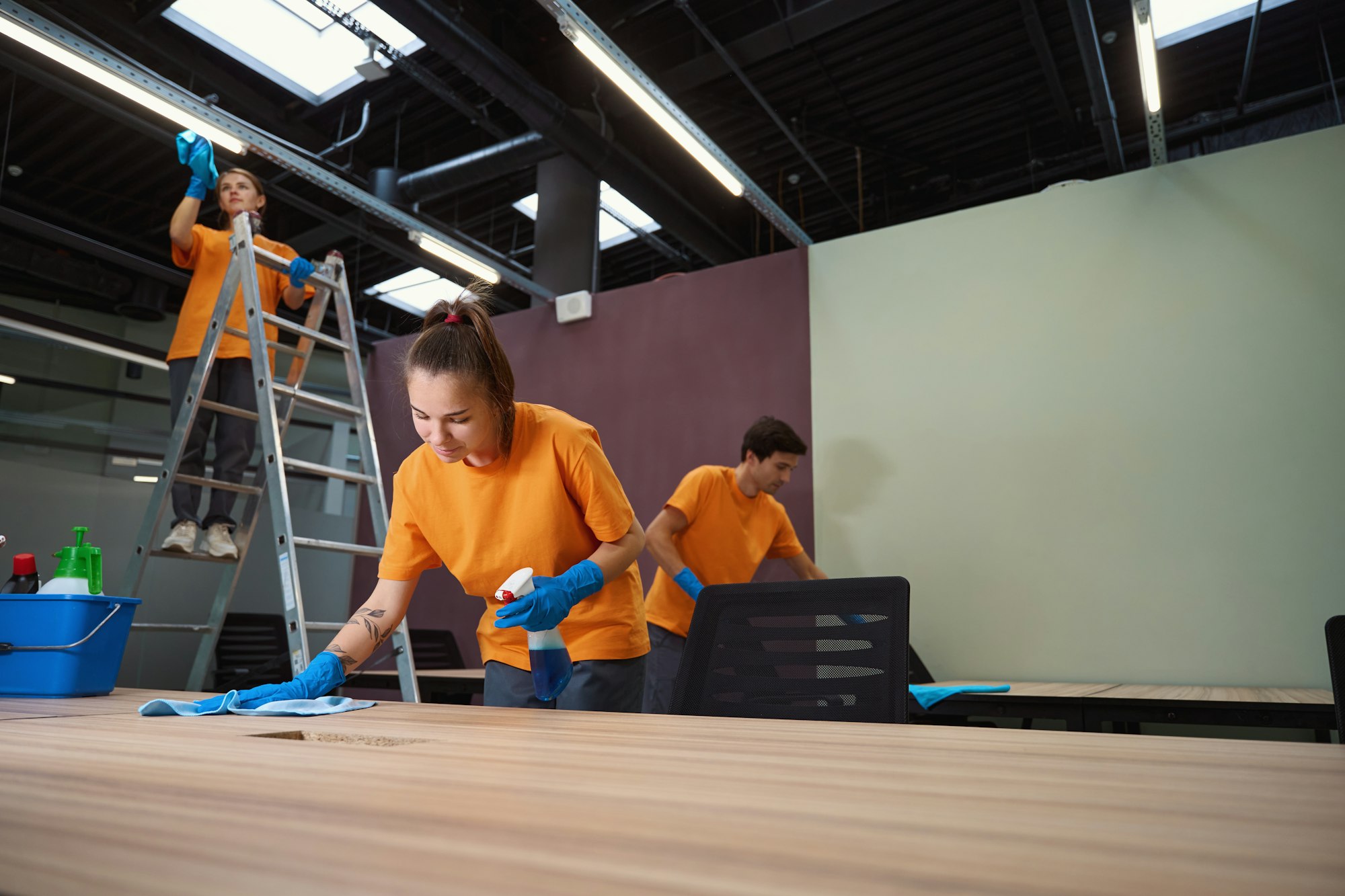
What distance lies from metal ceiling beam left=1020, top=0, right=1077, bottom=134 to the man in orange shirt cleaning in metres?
2.64

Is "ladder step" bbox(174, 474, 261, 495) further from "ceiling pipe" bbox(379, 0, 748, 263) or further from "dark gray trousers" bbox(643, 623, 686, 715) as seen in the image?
"ceiling pipe" bbox(379, 0, 748, 263)

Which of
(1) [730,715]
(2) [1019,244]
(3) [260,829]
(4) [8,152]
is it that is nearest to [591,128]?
(2) [1019,244]

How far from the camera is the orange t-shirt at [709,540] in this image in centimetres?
294

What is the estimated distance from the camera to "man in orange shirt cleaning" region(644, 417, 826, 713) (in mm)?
2844

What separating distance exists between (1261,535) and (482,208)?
5.25 metres

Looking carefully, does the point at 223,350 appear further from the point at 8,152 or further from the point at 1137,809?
the point at 8,152

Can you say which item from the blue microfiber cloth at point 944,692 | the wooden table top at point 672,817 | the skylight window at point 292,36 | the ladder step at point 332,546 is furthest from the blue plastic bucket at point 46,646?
the skylight window at point 292,36

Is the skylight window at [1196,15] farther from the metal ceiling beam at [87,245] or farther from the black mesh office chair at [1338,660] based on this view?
the metal ceiling beam at [87,245]

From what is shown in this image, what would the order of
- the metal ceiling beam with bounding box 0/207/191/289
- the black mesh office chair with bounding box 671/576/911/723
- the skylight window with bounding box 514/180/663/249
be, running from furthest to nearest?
the skylight window with bounding box 514/180/663/249 → the metal ceiling beam with bounding box 0/207/191/289 → the black mesh office chair with bounding box 671/576/911/723

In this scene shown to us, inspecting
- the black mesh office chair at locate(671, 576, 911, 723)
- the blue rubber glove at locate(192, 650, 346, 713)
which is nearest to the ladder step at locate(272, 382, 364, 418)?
the blue rubber glove at locate(192, 650, 346, 713)

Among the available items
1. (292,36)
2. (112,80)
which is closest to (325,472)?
(112,80)

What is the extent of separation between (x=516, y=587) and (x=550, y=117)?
3.60 meters

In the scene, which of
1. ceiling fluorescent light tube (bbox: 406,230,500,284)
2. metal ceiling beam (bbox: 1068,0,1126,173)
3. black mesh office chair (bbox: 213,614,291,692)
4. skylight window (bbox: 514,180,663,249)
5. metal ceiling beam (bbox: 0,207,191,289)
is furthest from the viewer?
skylight window (bbox: 514,180,663,249)

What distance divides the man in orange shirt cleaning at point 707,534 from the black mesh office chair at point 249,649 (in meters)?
2.17
